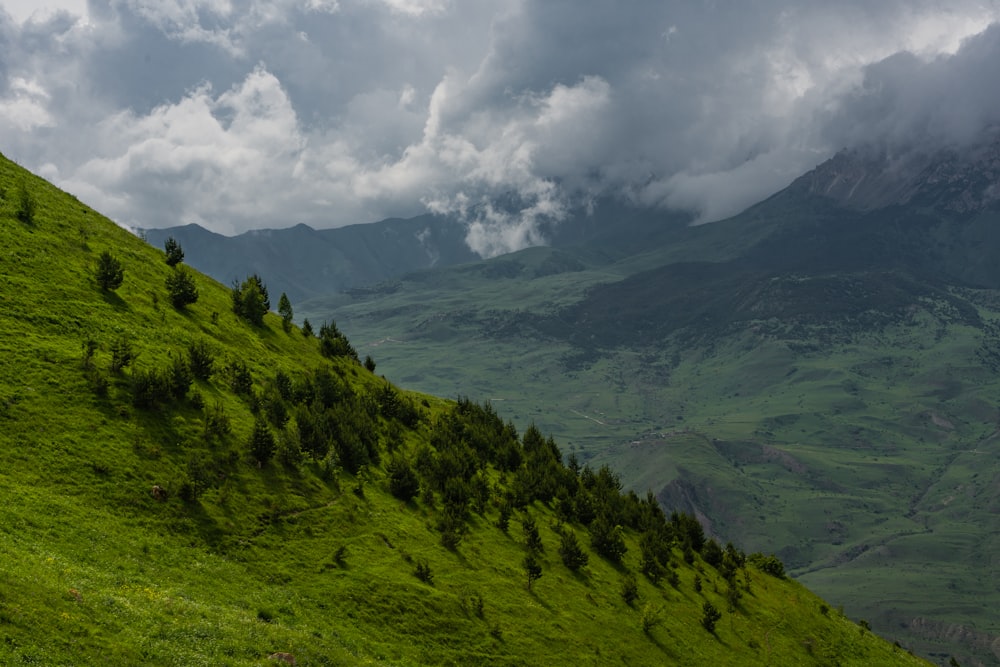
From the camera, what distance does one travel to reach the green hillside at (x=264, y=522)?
26.0m

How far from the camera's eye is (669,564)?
187 ft

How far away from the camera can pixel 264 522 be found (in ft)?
114

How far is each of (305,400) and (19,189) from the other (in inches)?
1099

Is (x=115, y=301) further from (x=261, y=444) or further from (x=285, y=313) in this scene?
Answer: (x=285, y=313)

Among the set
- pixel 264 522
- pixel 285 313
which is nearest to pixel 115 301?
pixel 264 522

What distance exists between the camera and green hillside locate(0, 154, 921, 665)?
26.0 m

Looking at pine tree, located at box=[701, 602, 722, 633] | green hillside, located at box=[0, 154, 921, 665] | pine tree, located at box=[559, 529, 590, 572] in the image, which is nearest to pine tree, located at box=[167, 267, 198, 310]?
green hillside, located at box=[0, 154, 921, 665]

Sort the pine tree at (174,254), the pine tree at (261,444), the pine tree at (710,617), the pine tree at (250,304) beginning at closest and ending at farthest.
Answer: the pine tree at (261,444) → the pine tree at (710,617) → the pine tree at (250,304) → the pine tree at (174,254)

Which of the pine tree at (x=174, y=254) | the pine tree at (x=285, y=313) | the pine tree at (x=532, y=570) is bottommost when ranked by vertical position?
the pine tree at (x=532, y=570)

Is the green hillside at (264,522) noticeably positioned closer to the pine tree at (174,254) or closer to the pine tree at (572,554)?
the pine tree at (572,554)

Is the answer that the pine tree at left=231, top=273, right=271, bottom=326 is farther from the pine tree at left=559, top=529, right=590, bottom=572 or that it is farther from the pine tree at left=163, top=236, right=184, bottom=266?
the pine tree at left=559, top=529, right=590, bottom=572

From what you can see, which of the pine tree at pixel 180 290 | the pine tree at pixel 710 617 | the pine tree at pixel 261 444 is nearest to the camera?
the pine tree at pixel 261 444

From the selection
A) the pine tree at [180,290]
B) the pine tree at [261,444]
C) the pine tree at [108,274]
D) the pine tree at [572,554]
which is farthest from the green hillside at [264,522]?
the pine tree at [180,290]

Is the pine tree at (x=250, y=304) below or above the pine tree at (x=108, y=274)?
below
